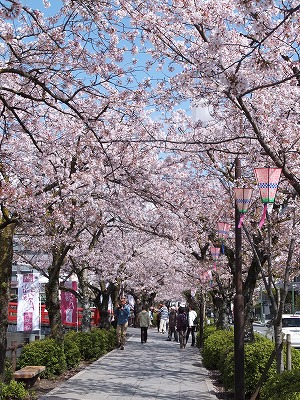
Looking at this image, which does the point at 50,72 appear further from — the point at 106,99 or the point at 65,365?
the point at 65,365

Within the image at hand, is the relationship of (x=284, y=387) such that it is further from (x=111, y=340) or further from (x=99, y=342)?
(x=111, y=340)

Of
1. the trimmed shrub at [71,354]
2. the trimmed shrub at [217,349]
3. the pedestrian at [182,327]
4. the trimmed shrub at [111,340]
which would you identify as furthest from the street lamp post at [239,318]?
the pedestrian at [182,327]

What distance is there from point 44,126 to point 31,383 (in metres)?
5.06

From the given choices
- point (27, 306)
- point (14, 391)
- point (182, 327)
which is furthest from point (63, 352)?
point (182, 327)

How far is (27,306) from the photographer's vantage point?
1686cm

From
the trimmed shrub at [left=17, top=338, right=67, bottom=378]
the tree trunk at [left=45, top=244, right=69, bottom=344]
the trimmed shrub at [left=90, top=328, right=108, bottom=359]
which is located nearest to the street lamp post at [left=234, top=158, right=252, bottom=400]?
the trimmed shrub at [left=17, top=338, right=67, bottom=378]

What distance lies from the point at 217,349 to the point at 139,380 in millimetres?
2187

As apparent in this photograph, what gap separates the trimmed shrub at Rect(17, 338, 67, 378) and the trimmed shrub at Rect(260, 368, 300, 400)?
23.2ft

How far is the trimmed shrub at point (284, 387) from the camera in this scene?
236 inches

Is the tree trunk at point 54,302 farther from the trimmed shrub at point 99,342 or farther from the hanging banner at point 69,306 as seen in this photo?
the hanging banner at point 69,306

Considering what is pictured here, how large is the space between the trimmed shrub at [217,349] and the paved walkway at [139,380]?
36 cm

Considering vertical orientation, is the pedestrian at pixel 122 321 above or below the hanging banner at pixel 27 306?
below

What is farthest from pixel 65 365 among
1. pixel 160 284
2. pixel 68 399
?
pixel 160 284

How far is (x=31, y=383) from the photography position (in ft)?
36.6
